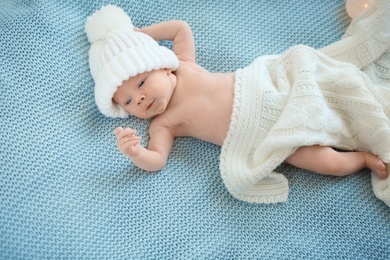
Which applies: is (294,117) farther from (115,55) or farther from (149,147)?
(115,55)

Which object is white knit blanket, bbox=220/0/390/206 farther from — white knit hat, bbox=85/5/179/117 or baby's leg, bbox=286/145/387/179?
white knit hat, bbox=85/5/179/117

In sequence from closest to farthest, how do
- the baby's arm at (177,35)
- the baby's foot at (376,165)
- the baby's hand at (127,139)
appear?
the baby's hand at (127,139), the baby's foot at (376,165), the baby's arm at (177,35)

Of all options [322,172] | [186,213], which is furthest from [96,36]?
[322,172]

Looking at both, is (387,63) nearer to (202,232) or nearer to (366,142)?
(366,142)

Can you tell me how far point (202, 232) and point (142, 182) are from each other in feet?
0.77

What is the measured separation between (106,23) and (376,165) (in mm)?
931

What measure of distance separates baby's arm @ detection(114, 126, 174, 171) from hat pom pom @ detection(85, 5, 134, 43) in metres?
0.33

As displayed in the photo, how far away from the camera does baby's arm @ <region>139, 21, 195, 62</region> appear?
1371mm

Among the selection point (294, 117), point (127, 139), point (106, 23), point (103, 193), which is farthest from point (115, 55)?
point (294, 117)

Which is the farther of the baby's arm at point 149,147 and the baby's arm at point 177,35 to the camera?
the baby's arm at point 177,35

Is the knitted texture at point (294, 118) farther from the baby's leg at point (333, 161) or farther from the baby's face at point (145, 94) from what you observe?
the baby's face at point (145, 94)

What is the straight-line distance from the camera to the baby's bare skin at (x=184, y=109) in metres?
1.22

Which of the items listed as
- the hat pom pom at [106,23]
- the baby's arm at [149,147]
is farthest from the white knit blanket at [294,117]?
the hat pom pom at [106,23]

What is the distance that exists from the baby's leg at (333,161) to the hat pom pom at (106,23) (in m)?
0.67
